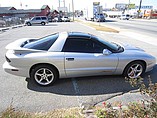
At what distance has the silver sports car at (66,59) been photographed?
475cm

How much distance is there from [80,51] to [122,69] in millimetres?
1323

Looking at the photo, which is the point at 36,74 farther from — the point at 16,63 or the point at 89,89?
the point at 89,89

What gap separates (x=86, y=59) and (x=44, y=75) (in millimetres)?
1185

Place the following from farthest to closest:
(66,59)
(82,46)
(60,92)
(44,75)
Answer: (82,46)
(44,75)
(66,59)
(60,92)

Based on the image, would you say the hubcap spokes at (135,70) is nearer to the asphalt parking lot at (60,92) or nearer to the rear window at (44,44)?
the asphalt parking lot at (60,92)

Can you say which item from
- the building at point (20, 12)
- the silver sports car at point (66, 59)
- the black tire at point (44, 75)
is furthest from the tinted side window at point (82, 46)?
the building at point (20, 12)

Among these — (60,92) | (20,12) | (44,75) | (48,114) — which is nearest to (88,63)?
(60,92)

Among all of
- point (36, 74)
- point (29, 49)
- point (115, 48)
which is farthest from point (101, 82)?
point (29, 49)

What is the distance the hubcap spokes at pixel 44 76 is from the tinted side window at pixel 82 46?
764 mm

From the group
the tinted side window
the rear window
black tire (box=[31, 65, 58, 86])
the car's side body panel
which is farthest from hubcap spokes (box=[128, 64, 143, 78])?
the rear window

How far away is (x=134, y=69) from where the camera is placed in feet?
17.6

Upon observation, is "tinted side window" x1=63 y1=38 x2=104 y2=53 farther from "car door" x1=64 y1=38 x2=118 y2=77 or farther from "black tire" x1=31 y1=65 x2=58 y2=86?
"black tire" x1=31 y1=65 x2=58 y2=86

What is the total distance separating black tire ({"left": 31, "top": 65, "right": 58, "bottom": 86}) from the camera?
4812 mm

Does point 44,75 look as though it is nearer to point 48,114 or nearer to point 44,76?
point 44,76
